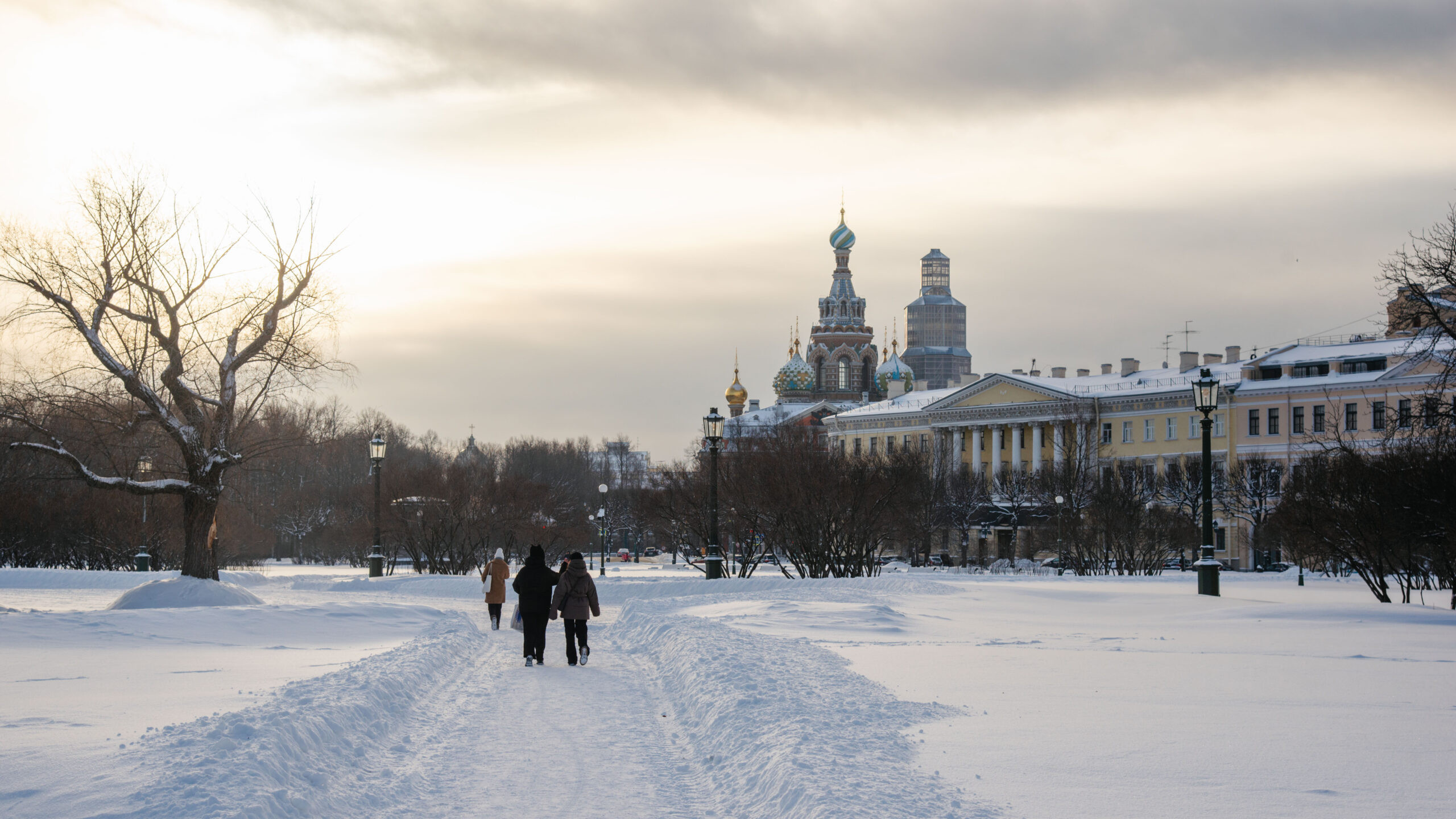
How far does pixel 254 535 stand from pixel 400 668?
51.2 m

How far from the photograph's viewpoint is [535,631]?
16234 millimetres

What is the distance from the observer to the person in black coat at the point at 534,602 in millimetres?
16188

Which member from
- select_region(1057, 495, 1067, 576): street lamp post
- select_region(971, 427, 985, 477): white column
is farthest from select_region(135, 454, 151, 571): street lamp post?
select_region(971, 427, 985, 477): white column

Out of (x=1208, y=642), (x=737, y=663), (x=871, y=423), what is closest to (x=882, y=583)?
(x=1208, y=642)

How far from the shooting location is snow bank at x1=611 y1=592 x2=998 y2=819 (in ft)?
24.4

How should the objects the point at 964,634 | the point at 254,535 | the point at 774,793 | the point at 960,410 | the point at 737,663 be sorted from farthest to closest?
the point at 960,410, the point at 254,535, the point at 964,634, the point at 737,663, the point at 774,793

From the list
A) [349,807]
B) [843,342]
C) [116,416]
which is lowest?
[349,807]

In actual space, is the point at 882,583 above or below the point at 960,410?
below

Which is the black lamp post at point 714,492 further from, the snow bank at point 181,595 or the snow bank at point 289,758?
the snow bank at point 289,758

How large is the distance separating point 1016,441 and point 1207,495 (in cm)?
6770

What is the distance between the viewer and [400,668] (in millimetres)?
13664

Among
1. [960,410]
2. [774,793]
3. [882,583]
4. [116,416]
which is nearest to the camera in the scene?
[774,793]

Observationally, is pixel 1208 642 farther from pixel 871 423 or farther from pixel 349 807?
pixel 871 423

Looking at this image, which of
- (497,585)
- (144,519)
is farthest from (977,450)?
(497,585)
